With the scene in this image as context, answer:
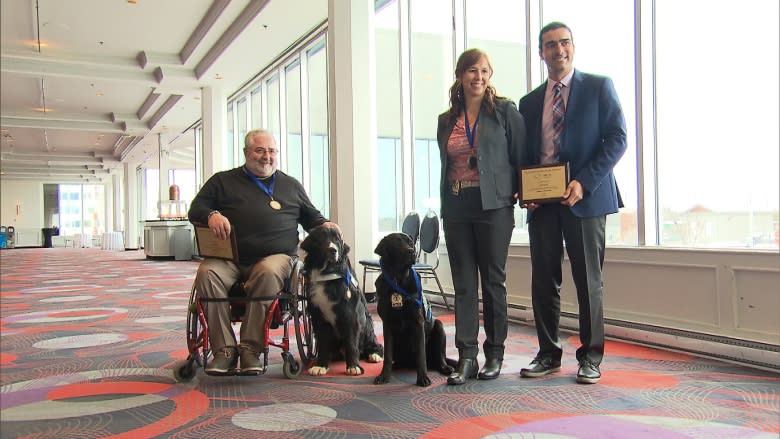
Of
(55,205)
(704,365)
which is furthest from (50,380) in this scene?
(55,205)

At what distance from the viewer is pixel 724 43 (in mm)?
3395

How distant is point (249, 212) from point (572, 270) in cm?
159

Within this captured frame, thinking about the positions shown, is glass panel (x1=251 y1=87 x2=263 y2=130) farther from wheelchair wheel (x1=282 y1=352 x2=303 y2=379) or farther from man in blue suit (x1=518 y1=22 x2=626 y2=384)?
man in blue suit (x1=518 y1=22 x2=626 y2=384)

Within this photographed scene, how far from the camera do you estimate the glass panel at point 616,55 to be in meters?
3.87

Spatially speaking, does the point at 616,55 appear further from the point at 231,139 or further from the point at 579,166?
the point at 231,139

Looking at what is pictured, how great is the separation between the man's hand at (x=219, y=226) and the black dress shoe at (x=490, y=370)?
1356 millimetres

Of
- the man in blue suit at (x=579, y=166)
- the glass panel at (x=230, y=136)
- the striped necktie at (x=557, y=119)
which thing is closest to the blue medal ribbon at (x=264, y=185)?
the man in blue suit at (x=579, y=166)

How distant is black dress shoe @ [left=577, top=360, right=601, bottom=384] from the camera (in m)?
2.61

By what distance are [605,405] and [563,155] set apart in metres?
1.09

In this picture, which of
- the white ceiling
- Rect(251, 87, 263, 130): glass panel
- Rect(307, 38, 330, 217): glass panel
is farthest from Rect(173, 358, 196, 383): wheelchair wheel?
Rect(251, 87, 263, 130): glass panel

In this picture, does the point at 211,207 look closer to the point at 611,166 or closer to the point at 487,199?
the point at 487,199

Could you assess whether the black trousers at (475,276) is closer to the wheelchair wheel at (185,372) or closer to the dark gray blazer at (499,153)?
the dark gray blazer at (499,153)

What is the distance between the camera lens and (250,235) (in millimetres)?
2889

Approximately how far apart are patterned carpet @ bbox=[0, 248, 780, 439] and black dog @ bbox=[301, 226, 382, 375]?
14 centimetres
